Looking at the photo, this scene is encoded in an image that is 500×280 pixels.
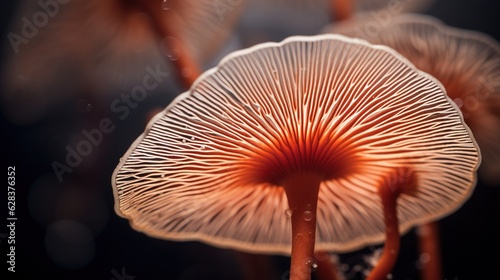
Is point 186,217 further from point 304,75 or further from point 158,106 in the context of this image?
point 304,75

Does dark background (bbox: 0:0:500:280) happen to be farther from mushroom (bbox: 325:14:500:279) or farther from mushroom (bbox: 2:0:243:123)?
mushroom (bbox: 325:14:500:279)

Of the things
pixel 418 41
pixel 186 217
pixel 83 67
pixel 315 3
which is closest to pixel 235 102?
pixel 186 217

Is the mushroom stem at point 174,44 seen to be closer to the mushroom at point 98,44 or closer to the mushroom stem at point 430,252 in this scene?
the mushroom at point 98,44
